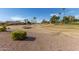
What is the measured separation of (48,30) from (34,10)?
16.7 inches

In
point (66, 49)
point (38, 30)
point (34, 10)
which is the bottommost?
point (66, 49)

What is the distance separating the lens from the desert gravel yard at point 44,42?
187 inches

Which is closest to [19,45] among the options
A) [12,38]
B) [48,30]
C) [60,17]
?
[12,38]

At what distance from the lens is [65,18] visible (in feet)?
15.8

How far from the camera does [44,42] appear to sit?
479cm

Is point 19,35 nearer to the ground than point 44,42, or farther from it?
farther from it

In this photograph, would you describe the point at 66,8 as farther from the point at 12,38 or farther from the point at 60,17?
the point at 12,38

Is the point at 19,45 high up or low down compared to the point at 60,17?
down

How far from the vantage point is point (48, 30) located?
4.81m

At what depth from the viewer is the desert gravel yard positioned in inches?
187
